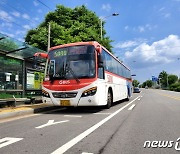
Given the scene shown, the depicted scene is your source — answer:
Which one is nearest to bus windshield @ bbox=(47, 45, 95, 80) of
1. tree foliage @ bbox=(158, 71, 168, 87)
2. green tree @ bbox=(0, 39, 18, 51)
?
green tree @ bbox=(0, 39, 18, 51)

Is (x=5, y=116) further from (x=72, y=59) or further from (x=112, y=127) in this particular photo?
(x=112, y=127)

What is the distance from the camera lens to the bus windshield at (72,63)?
11.4 meters

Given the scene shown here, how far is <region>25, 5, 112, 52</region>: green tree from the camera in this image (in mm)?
30147

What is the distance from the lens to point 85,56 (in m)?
11.6

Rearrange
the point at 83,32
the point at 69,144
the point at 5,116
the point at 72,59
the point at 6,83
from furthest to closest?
the point at 83,32
the point at 6,83
the point at 72,59
the point at 5,116
the point at 69,144

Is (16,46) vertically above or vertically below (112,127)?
above

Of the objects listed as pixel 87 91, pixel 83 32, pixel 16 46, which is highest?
pixel 83 32

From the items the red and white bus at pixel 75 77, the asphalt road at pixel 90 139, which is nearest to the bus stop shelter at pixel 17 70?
the red and white bus at pixel 75 77

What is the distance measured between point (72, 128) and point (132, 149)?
9.06ft

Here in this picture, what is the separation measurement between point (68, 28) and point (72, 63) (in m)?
22.5

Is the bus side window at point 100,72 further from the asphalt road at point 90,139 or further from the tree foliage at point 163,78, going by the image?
the tree foliage at point 163,78

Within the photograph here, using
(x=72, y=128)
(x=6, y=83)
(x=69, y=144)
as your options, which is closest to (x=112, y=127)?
(x=72, y=128)

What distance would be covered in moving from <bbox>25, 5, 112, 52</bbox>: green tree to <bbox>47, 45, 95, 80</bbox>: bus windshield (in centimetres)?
1611

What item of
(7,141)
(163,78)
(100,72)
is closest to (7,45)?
(100,72)
